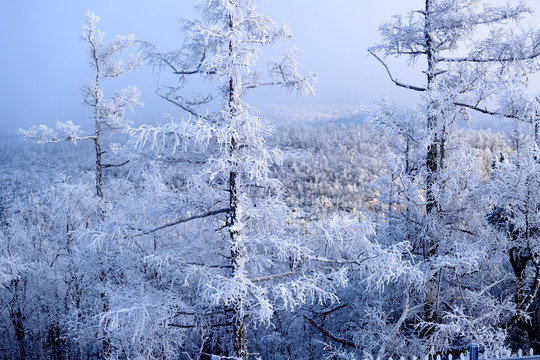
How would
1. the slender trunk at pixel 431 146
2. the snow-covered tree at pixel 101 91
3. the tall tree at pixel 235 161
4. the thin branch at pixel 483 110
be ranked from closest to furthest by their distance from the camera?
the tall tree at pixel 235 161, the thin branch at pixel 483 110, the slender trunk at pixel 431 146, the snow-covered tree at pixel 101 91

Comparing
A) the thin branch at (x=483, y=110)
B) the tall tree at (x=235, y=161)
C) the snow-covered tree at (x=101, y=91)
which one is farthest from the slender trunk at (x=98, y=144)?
the thin branch at (x=483, y=110)

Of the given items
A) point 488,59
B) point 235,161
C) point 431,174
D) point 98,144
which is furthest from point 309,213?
→ point 98,144

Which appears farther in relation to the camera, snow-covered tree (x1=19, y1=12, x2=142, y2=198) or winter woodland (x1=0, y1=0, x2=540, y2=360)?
snow-covered tree (x1=19, y1=12, x2=142, y2=198)

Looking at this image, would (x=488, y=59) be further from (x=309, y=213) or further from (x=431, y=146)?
(x=309, y=213)

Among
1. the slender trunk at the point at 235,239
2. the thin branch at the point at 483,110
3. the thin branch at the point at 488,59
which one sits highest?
the thin branch at the point at 488,59

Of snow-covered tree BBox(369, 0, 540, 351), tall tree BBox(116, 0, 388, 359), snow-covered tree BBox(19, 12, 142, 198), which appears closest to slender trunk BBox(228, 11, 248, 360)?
tall tree BBox(116, 0, 388, 359)

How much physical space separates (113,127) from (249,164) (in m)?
9.06

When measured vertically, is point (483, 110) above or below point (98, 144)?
above

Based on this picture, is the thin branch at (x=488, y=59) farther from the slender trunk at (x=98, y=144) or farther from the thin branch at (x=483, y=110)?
the slender trunk at (x=98, y=144)

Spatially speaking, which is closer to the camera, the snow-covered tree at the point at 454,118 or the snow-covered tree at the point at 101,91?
the snow-covered tree at the point at 454,118

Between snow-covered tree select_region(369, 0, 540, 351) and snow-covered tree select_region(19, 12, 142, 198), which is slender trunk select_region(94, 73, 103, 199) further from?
snow-covered tree select_region(369, 0, 540, 351)

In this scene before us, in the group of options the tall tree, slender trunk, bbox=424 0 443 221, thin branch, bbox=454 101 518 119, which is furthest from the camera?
slender trunk, bbox=424 0 443 221

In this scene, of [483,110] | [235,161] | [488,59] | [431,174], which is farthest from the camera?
[431,174]

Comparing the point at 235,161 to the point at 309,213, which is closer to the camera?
the point at 235,161
